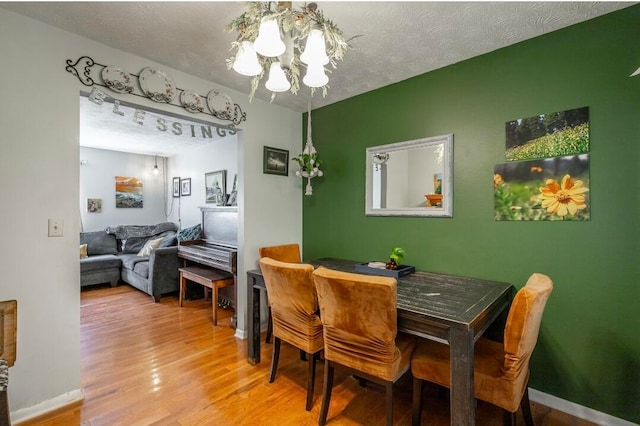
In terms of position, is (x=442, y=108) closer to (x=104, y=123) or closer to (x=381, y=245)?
(x=381, y=245)

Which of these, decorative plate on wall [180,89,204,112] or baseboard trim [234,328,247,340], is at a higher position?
decorative plate on wall [180,89,204,112]

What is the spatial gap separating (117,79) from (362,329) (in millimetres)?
2365

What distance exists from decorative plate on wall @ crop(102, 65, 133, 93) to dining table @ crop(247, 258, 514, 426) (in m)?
2.39

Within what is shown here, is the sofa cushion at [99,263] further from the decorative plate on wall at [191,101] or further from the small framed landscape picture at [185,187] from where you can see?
the decorative plate on wall at [191,101]

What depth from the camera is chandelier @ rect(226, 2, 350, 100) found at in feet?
4.18

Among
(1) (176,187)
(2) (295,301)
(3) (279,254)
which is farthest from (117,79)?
(1) (176,187)

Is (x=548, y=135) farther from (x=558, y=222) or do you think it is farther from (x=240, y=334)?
(x=240, y=334)

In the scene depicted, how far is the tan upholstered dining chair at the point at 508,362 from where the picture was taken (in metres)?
1.33

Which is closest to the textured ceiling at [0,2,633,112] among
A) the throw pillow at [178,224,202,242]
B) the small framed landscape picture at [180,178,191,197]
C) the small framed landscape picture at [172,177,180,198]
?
the throw pillow at [178,224,202,242]

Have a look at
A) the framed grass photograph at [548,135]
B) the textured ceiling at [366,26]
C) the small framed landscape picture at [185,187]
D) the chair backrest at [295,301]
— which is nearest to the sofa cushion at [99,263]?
the small framed landscape picture at [185,187]

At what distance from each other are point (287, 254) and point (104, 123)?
11.1ft

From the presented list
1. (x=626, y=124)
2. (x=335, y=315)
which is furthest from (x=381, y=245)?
(x=626, y=124)

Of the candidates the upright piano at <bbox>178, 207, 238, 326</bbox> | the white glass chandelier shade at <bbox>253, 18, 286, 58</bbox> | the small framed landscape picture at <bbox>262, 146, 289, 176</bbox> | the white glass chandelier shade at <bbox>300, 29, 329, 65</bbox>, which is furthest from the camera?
the upright piano at <bbox>178, 207, 238, 326</bbox>

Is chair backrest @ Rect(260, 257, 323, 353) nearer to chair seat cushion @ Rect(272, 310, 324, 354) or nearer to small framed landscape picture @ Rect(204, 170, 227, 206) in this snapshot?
chair seat cushion @ Rect(272, 310, 324, 354)
